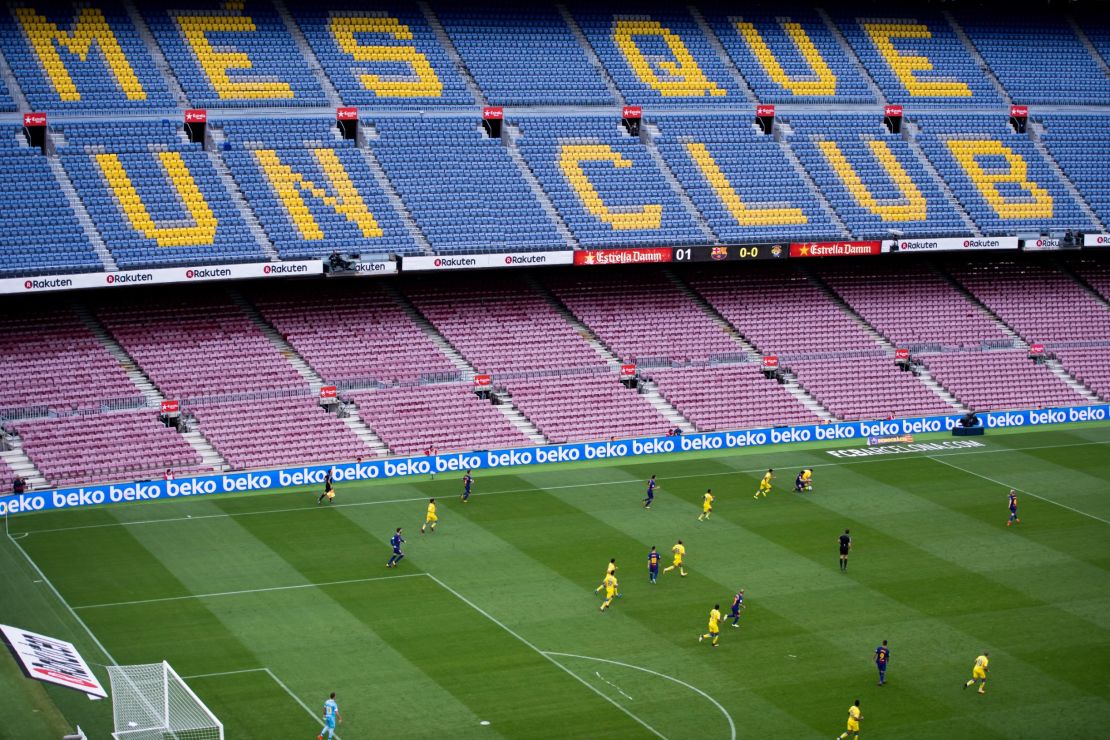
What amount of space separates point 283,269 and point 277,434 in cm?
666

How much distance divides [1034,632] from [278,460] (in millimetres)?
27730

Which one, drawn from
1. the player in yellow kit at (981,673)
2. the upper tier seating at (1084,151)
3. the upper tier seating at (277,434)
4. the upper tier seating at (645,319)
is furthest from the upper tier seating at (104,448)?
the upper tier seating at (1084,151)

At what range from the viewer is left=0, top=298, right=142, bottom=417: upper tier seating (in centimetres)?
5409

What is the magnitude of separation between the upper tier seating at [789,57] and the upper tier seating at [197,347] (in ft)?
96.1

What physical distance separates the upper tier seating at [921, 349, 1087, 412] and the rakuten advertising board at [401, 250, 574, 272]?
60.0 feet

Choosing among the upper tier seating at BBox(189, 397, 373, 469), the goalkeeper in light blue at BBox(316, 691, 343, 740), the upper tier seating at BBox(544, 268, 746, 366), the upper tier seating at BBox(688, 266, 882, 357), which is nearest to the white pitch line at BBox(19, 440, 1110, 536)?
the upper tier seating at BBox(189, 397, 373, 469)

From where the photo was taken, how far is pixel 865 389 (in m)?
64.9

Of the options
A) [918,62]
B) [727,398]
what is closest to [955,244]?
[918,62]

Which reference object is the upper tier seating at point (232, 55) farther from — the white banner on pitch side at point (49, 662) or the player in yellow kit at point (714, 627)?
the white banner on pitch side at point (49, 662)

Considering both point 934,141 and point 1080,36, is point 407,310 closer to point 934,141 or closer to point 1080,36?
point 934,141

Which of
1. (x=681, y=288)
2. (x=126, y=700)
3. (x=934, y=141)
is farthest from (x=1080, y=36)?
(x=126, y=700)

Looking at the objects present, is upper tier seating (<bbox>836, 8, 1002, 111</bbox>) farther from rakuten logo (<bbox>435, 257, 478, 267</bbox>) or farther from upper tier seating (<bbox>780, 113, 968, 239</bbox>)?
rakuten logo (<bbox>435, 257, 478, 267</bbox>)

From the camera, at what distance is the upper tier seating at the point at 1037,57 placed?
3100 inches

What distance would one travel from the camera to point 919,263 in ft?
241
